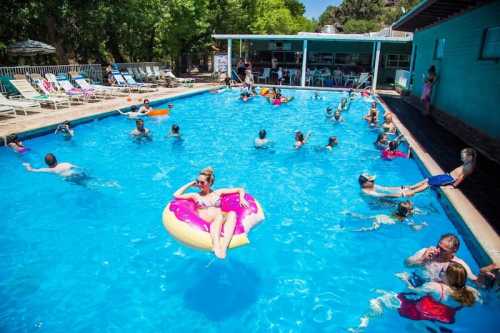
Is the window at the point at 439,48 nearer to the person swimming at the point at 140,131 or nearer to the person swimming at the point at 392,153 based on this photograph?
the person swimming at the point at 392,153

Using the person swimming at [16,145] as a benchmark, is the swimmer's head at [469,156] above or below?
above

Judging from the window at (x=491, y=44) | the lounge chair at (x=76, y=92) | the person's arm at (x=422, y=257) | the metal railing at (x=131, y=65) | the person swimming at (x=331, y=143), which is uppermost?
the window at (x=491, y=44)

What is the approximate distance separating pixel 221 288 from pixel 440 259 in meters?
2.50

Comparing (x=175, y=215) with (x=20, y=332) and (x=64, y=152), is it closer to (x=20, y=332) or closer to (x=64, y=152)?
(x=20, y=332)

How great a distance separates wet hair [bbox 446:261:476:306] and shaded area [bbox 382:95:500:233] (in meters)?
1.30

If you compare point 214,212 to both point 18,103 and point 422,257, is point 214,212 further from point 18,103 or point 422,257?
point 18,103

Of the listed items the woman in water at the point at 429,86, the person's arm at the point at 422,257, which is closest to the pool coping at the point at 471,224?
the person's arm at the point at 422,257

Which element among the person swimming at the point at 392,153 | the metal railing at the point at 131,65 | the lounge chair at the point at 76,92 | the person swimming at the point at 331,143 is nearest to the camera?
the person swimming at the point at 392,153

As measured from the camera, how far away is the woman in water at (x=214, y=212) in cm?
362

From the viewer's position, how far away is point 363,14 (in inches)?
2997

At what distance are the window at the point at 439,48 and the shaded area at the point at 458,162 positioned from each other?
234cm

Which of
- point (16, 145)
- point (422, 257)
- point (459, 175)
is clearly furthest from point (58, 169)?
point (459, 175)

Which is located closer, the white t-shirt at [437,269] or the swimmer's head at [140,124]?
the white t-shirt at [437,269]

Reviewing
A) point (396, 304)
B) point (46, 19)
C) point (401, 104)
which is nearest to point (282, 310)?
point (396, 304)
